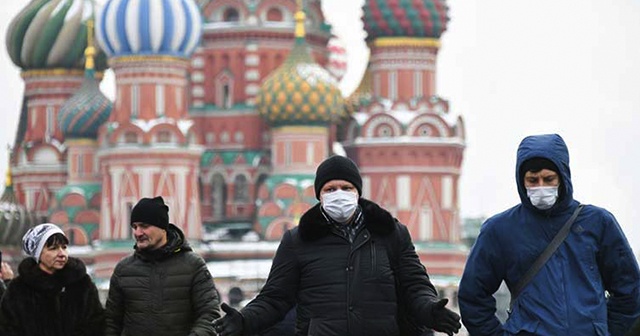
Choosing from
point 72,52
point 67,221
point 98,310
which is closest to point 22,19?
point 72,52

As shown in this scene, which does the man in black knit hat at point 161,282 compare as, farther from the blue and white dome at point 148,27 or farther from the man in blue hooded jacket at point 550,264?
the blue and white dome at point 148,27

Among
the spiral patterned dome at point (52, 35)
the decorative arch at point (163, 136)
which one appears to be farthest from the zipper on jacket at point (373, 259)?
the spiral patterned dome at point (52, 35)

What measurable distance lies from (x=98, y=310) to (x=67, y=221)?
42.9 meters

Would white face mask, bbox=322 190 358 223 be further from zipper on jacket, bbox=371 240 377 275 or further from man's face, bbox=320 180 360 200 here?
zipper on jacket, bbox=371 240 377 275

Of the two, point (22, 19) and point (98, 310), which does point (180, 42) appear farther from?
point (98, 310)

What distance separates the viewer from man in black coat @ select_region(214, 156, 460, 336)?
29.3 ft

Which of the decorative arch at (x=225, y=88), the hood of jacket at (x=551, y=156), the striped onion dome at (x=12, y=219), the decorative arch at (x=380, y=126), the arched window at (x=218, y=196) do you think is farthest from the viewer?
the decorative arch at (x=225, y=88)

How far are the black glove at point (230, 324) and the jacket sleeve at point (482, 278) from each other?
0.81 m

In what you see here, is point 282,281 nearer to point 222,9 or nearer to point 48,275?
point 48,275

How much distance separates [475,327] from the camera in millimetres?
8898

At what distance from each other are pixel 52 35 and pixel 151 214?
4614cm

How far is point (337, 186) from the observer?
8.96 meters

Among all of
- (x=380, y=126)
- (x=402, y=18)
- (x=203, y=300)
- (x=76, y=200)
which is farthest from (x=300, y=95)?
(x=203, y=300)

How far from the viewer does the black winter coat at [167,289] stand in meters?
10.1
